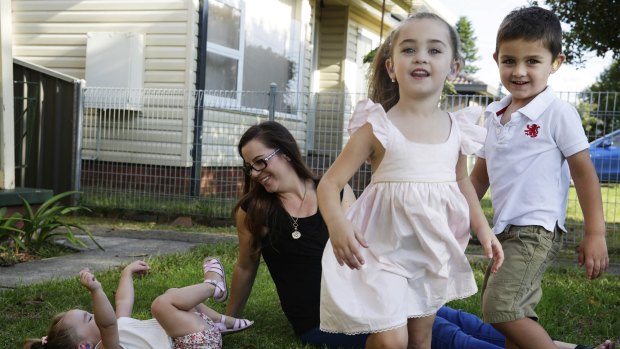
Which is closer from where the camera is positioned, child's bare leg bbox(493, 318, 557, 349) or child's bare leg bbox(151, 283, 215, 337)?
child's bare leg bbox(493, 318, 557, 349)

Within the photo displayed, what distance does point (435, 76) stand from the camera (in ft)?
8.41

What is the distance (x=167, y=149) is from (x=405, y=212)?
24.0 feet

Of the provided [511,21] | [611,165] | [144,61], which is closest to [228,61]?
[144,61]

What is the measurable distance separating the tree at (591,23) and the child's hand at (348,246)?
6723mm

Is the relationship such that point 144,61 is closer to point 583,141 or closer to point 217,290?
point 217,290

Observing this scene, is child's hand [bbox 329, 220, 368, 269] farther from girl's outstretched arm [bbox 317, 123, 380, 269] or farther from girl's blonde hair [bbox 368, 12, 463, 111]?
girl's blonde hair [bbox 368, 12, 463, 111]

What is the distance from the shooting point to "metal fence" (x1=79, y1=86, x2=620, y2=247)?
9008 mm

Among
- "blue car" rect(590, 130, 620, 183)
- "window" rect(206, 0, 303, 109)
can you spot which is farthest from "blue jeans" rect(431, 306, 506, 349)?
"window" rect(206, 0, 303, 109)

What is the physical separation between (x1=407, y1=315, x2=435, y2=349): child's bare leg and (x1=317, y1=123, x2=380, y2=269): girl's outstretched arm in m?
0.44

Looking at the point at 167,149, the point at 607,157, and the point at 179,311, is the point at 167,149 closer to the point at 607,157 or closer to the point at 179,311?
the point at 607,157

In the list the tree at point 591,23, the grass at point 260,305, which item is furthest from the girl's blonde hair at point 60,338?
the tree at point 591,23

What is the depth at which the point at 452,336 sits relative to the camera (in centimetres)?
342

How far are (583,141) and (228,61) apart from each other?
8214 millimetres

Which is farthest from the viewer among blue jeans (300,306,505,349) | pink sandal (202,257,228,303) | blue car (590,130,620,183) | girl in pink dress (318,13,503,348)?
blue car (590,130,620,183)
